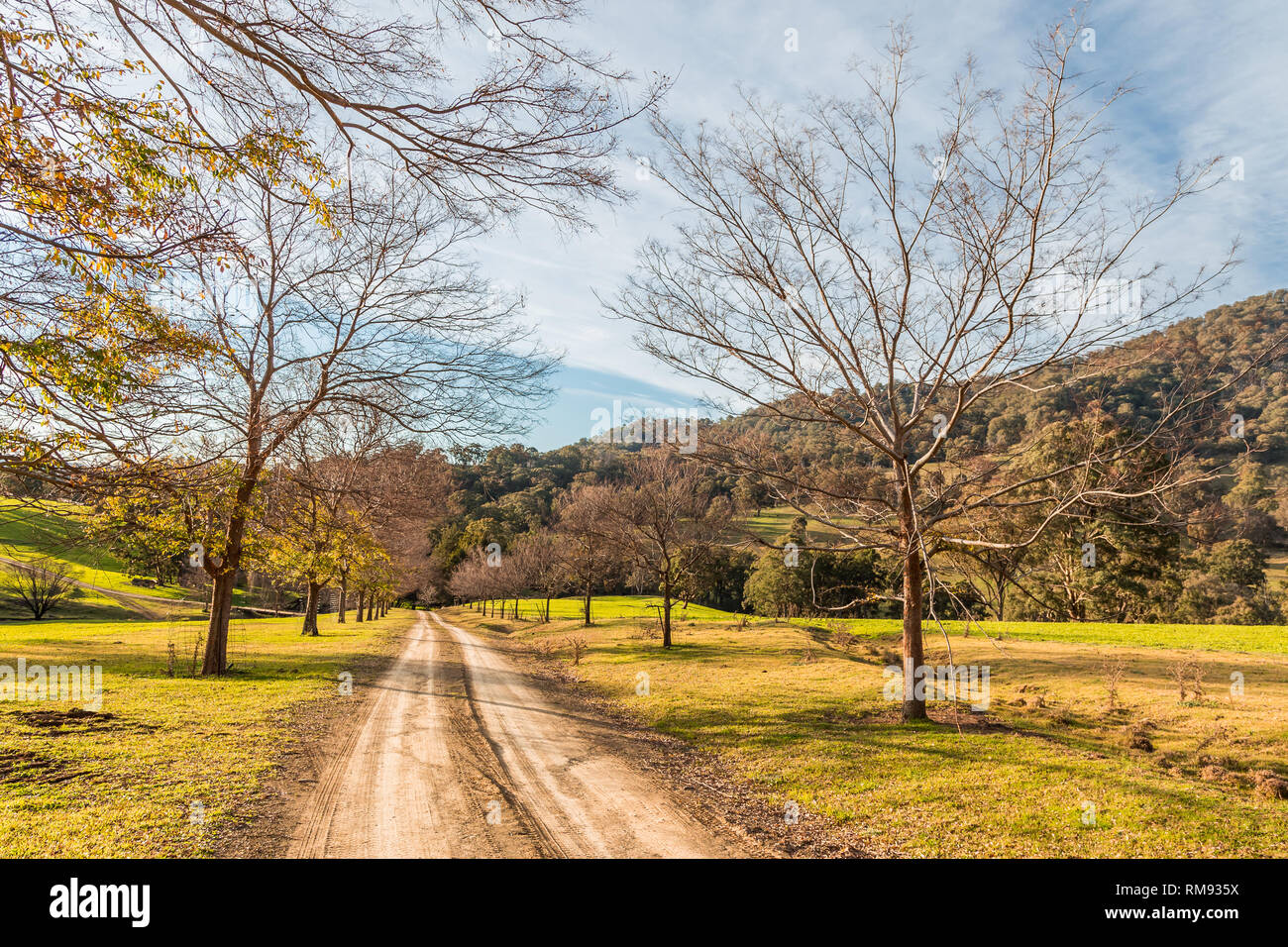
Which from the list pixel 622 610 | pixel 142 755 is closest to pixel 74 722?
pixel 142 755

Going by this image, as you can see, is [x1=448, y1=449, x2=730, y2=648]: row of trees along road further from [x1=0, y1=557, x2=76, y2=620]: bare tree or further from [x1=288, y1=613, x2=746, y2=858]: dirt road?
[x1=0, y1=557, x2=76, y2=620]: bare tree

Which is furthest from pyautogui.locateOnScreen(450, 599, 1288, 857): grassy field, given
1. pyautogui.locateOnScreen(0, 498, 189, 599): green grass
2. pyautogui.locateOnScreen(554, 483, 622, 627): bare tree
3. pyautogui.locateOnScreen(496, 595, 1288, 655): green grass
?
pyautogui.locateOnScreen(0, 498, 189, 599): green grass

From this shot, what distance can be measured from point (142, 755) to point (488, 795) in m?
4.65

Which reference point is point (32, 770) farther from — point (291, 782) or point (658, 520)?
point (658, 520)

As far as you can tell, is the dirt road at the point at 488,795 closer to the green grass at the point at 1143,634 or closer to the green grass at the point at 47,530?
the green grass at the point at 47,530

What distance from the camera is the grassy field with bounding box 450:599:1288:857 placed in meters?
5.36

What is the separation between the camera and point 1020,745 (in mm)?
8016

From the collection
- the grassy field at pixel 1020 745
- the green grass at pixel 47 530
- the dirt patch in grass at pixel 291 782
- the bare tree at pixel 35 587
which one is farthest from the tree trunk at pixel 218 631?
the bare tree at pixel 35 587

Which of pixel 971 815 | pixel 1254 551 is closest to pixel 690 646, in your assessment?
pixel 971 815

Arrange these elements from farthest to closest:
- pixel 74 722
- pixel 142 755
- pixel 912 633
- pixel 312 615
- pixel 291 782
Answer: pixel 312 615
pixel 912 633
pixel 74 722
pixel 142 755
pixel 291 782

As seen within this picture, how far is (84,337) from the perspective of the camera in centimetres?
539

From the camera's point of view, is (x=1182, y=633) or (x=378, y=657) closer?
(x=378, y=657)
